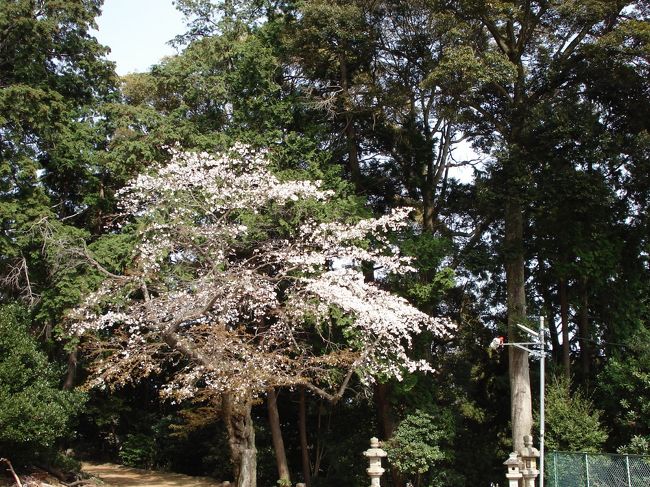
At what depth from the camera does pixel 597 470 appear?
1324cm

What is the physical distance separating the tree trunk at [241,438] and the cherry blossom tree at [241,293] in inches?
0.9

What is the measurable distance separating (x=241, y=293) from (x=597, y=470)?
25.1 feet

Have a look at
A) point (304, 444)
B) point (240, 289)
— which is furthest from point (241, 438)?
point (304, 444)

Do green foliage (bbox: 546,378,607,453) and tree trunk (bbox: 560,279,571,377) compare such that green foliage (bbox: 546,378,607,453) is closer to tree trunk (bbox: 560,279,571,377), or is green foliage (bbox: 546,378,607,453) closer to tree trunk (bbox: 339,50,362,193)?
tree trunk (bbox: 560,279,571,377)

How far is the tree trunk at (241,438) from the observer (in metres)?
12.5

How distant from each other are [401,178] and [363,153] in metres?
Result: 1.31

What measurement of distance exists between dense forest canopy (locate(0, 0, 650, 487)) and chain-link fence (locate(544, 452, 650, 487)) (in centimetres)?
92

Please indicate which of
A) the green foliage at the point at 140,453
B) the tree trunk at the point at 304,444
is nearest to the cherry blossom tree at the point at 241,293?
the tree trunk at the point at 304,444

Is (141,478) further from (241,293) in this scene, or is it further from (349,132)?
(349,132)

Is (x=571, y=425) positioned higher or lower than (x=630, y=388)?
lower

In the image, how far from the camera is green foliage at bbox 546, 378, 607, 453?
1508cm

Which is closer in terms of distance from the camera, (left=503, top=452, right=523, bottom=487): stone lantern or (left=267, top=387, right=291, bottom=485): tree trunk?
(left=503, top=452, right=523, bottom=487): stone lantern

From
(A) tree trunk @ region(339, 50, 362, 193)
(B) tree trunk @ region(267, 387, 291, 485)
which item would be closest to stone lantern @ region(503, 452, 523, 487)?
(B) tree trunk @ region(267, 387, 291, 485)

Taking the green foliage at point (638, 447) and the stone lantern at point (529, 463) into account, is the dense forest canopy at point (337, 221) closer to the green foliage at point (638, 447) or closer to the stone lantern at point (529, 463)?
the green foliage at point (638, 447)
